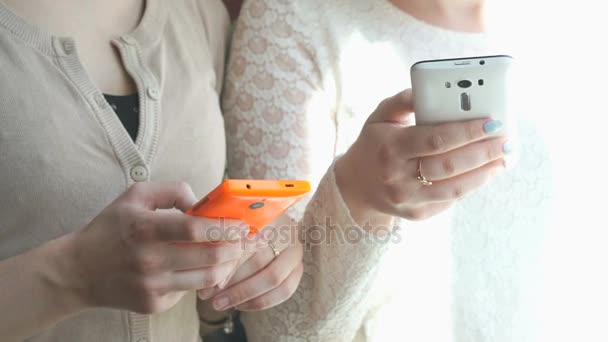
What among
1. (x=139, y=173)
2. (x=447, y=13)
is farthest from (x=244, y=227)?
(x=447, y=13)

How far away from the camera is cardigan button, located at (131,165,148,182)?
76 centimetres

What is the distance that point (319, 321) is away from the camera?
36.3 inches

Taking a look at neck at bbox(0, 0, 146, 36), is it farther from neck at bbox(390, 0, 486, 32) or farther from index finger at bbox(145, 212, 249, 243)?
neck at bbox(390, 0, 486, 32)

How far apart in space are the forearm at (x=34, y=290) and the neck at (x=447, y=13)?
1.96 feet

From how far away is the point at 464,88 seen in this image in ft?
2.18

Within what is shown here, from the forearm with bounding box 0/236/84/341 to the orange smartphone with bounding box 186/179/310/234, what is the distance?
0.16 meters

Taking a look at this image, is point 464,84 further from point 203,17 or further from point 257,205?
point 203,17

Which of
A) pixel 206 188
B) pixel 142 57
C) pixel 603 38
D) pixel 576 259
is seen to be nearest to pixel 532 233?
pixel 576 259

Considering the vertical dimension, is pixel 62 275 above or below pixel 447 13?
below

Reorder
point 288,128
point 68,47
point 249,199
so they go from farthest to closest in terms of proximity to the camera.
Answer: point 288,128 → point 68,47 → point 249,199

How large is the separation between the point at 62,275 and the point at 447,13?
65 cm

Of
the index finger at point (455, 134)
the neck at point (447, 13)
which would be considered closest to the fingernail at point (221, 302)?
the index finger at point (455, 134)

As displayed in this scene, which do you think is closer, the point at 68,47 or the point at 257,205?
the point at 257,205

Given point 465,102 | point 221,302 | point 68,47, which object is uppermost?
point 68,47
